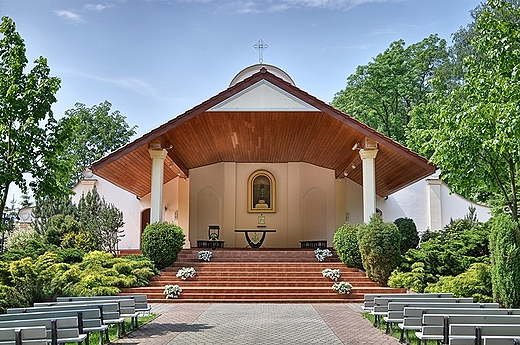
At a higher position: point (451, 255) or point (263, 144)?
point (263, 144)

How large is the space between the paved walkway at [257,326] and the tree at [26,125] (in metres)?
3.15

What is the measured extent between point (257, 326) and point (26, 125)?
16.9 feet

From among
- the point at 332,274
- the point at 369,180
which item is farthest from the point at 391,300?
the point at 369,180

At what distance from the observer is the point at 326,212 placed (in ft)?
72.4

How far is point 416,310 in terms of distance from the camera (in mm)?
7355

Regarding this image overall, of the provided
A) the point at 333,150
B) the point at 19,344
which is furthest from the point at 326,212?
the point at 19,344

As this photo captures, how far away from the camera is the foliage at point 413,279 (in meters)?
13.0

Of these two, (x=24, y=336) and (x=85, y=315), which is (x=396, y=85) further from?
(x=24, y=336)

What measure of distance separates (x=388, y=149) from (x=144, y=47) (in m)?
7.09

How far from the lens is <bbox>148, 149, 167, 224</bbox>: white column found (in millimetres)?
15688

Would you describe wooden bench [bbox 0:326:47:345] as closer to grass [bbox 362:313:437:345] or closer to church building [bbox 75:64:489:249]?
grass [bbox 362:313:437:345]

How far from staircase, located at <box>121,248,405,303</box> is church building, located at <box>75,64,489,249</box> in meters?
1.92

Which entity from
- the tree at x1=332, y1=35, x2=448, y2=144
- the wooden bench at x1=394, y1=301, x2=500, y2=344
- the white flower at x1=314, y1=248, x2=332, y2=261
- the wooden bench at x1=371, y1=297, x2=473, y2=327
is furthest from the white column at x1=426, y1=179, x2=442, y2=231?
the wooden bench at x1=394, y1=301, x2=500, y2=344

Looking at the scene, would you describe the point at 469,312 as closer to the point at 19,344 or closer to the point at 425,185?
the point at 19,344
